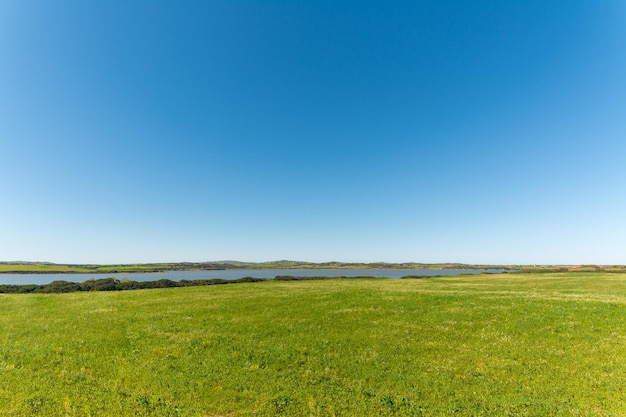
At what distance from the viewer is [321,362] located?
623 inches

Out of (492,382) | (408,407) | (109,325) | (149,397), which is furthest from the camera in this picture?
(109,325)

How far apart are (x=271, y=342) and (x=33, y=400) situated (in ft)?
39.3

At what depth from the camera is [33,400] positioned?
11648 millimetres

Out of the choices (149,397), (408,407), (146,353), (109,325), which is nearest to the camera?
(408,407)

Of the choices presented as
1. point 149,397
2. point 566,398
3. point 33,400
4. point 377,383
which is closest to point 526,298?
point 566,398

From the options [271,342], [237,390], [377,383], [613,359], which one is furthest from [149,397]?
[613,359]

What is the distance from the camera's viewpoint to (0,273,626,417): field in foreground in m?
11.5

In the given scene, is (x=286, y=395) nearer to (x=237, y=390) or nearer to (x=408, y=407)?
(x=237, y=390)

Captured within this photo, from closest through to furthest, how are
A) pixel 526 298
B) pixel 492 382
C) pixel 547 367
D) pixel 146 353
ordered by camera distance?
pixel 492 382 → pixel 547 367 → pixel 146 353 → pixel 526 298

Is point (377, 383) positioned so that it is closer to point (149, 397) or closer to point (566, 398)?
point (566, 398)

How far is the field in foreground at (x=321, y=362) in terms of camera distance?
11.5 m

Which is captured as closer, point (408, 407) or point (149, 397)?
point (408, 407)

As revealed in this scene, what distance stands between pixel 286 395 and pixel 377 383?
454 centimetres

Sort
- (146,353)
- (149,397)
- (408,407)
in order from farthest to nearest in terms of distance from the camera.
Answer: (146,353)
(149,397)
(408,407)
